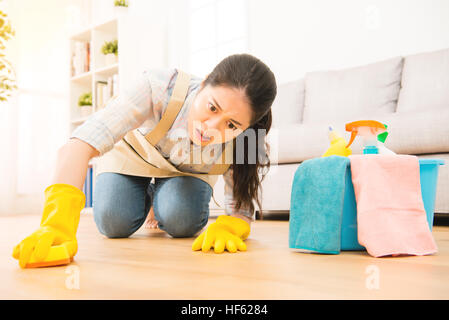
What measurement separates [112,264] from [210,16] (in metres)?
3.09

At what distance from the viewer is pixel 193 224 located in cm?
135

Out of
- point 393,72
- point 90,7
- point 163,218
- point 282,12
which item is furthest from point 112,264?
point 90,7

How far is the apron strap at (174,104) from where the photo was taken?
A: 3.57 feet

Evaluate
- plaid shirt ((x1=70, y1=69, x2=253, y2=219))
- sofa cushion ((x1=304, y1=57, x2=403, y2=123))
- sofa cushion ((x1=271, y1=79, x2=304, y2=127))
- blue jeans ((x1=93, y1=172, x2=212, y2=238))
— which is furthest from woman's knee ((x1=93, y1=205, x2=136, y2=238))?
sofa cushion ((x1=271, y1=79, x2=304, y2=127))

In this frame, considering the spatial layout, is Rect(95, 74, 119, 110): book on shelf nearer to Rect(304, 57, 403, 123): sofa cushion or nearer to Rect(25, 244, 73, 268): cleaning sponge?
Rect(304, 57, 403, 123): sofa cushion

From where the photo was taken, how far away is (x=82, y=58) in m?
3.46

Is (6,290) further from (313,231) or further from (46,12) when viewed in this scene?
(46,12)

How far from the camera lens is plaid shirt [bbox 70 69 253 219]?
0.92 m

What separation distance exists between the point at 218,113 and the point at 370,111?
5.13 ft

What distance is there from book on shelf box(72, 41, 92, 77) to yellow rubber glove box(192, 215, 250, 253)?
9.17 feet

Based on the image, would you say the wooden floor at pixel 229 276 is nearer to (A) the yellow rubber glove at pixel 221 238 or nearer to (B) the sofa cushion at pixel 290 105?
(A) the yellow rubber glove at pixel 221 238

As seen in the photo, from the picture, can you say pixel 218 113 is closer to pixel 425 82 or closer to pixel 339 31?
pixel 425 82

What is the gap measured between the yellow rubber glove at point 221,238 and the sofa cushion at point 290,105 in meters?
1.71

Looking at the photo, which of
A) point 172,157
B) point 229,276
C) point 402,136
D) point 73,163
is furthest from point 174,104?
point 402,136
